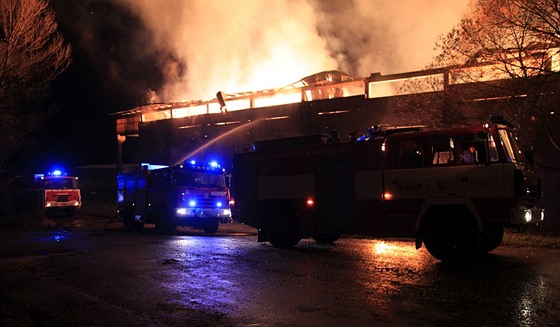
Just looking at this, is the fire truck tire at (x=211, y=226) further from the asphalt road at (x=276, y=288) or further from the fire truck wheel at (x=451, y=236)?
the fire truck wheel at (x=451, y=236)

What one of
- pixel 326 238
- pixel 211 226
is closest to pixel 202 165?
pixel 211 226

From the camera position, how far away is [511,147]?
8.47m

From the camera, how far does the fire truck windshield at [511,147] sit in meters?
8.26

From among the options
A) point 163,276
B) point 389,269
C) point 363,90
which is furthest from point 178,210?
point 363,90

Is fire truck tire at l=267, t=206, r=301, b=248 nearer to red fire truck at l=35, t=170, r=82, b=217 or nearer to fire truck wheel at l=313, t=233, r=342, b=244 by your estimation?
fire truck wheel at l=313, t=233, r=342, b=244

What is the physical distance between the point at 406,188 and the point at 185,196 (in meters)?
9.40

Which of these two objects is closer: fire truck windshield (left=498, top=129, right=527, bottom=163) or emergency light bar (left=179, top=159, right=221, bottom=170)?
fire truck windshield (left=498, top=129, right=527, bottom=163)

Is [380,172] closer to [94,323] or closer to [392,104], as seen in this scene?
[94,323]

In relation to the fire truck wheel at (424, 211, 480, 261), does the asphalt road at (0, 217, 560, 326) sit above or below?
below

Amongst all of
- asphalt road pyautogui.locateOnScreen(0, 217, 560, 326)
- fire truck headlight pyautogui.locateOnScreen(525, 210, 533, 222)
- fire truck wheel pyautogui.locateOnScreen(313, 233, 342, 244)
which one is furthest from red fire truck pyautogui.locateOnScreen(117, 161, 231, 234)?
fire truck headlight pyautogui.locateOnScreen(525, 210, 533, 222)

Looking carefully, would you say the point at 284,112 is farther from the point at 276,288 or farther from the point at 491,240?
the point at 276,288

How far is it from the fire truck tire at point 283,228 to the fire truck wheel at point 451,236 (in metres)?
3.42

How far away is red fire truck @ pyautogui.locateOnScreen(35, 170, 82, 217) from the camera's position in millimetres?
25547

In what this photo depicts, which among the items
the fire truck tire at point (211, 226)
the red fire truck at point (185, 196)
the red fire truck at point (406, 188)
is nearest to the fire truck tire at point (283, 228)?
the red fire truck at point (406, 188)
